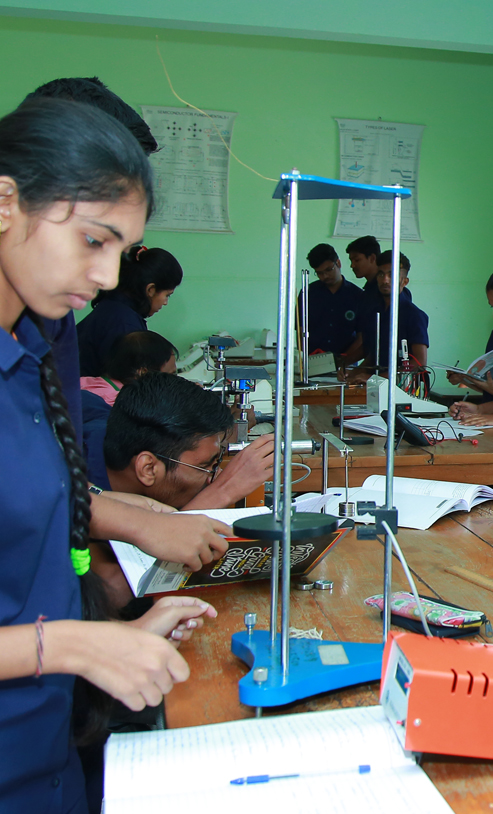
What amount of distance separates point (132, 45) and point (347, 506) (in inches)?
187

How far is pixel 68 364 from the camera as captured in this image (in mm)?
1055

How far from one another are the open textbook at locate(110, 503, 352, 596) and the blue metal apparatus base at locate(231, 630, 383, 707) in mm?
164

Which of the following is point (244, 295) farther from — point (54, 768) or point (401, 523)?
point (54, 768)

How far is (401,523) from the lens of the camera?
160 centimetres

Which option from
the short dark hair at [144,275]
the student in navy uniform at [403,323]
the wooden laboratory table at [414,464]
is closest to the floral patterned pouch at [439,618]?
the wooden laboratory table at [414,464]

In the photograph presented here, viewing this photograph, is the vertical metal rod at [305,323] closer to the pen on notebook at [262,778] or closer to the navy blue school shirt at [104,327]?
the navy blue school shirt at [104,327]

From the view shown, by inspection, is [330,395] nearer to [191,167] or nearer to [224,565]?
[191,167]

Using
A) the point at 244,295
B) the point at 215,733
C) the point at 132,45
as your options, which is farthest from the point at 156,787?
the point at 132,45

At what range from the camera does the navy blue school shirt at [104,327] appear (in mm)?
2643

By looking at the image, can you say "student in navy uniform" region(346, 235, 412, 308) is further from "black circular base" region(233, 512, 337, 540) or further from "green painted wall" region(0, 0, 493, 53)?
"black circular base" region(233, 512, 337, 540)

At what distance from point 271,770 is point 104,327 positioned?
2.16m

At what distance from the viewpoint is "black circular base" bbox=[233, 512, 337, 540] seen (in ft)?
2.61

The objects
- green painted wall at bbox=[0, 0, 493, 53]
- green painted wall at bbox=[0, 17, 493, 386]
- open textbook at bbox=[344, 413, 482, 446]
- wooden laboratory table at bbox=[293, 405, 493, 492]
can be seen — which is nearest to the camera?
wooden laboratory table at bbox=[293, 405, 493, 492]

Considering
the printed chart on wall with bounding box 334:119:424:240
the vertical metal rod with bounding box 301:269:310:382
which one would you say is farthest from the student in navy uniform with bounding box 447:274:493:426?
the printed chart on wall with bounding box 334:119:424:240
